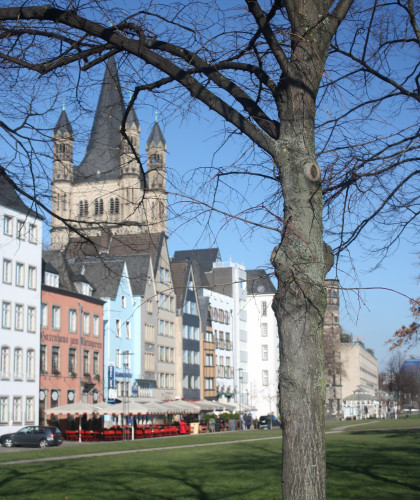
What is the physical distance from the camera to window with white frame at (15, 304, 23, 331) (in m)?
55.1

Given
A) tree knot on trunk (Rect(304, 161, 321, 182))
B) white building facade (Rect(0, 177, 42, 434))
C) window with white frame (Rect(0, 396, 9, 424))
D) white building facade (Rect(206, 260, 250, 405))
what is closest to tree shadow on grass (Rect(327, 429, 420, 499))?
tree knot on trunk (Rect(304, 161, 321, 182))

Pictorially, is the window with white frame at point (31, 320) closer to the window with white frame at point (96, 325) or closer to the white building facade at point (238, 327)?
the window with white frame at point (96, 325)

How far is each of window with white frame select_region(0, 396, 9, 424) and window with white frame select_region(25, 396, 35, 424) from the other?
2.20 meters

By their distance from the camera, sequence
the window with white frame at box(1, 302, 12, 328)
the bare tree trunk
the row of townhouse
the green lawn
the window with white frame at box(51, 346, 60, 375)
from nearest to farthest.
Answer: the bare tree trunk
the row of townhouse
the green lawn
the window with white frame at box(1, 302, 12, 328)
the window with white frame at box(51, 346, 60, 375)

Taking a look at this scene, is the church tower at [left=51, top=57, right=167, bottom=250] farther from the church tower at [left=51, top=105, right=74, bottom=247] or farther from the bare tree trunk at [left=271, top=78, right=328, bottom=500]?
the bare tree trunk at [left=271, top=78, right=328, bottom=500]

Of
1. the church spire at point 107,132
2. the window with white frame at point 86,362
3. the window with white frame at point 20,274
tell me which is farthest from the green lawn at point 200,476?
the window with white frame at point 86,362

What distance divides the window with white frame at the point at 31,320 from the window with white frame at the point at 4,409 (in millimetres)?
5403

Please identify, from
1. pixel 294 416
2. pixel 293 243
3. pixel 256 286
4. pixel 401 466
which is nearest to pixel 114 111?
pixel 256 286

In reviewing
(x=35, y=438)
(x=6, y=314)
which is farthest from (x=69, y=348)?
(x=35, y=438)

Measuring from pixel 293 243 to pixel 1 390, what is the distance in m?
50.1

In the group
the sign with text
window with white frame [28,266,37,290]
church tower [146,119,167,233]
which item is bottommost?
church tower [146,119,167,233]

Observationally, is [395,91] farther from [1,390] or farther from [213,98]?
[1,390]

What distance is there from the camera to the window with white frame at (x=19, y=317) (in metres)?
55.1

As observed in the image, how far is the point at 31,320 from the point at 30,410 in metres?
6.04
